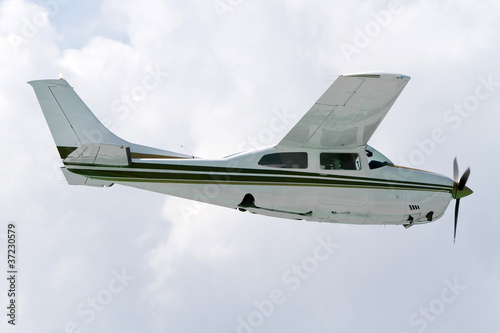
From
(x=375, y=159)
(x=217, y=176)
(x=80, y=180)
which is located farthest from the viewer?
(x=375, y=159)

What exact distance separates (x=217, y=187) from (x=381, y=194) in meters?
4.19

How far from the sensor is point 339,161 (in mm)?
18188

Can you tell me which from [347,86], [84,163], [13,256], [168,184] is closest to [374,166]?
[347,86]

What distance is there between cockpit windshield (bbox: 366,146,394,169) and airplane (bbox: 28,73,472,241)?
1.2 inches

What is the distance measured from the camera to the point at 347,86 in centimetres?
1591

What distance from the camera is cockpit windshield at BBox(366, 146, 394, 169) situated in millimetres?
18531

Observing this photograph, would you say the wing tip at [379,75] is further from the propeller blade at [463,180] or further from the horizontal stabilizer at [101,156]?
the horizontal stabilizer at [101,156]

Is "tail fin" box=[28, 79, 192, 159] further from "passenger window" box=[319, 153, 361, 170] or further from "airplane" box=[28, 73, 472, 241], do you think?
"passenger window" box=[319, 153, 361, 170]

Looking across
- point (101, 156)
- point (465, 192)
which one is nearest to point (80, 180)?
point (101, 156)

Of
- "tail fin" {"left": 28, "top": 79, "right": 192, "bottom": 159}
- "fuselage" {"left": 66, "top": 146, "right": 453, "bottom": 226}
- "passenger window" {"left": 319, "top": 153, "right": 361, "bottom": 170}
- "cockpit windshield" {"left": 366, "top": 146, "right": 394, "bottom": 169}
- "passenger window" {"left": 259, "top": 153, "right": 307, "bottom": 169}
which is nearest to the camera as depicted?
"fuselage" {"left": 66, "top": 146, "right": 453, "bottom": 226}

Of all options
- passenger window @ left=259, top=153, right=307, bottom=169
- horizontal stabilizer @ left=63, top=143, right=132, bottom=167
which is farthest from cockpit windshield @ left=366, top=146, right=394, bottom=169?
horizontal stabilizer @ left=63, top=143, right=132, bottom=167

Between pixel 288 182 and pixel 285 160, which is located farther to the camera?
pixel 285 160

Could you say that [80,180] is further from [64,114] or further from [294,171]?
[294,171]

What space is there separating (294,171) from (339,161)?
47.4 inches
